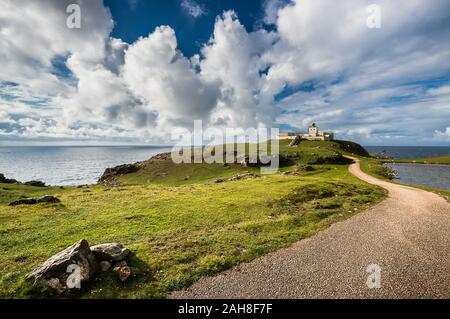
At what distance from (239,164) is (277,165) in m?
15.8

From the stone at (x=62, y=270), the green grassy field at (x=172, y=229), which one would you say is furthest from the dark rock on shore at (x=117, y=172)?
the stone at (x=62, y=270)

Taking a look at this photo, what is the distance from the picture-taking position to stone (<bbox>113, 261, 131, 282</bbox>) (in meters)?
14.5

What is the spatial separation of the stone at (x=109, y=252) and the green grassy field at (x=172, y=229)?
910 millimetres

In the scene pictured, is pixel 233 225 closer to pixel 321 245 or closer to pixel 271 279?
pixel 321 245

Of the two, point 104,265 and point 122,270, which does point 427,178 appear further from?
point 104,265

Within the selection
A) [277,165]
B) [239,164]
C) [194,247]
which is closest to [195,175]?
[239,164]

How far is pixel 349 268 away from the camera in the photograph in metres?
15.9

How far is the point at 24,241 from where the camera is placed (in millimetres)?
21812

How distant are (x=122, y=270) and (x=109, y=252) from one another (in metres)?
2.11

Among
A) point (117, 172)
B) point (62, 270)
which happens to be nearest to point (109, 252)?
point (62, 270)

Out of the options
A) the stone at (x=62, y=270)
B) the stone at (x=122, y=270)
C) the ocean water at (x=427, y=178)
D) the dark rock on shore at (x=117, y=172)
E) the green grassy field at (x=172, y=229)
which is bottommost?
the dark rock on shore at (x=117, y=172)

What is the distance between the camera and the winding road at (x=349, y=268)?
13508mm

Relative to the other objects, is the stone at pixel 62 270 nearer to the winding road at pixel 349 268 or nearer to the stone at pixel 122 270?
the stone at pixel 122 270
